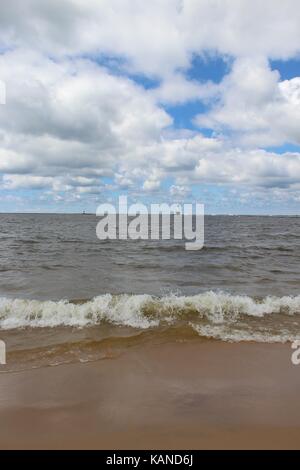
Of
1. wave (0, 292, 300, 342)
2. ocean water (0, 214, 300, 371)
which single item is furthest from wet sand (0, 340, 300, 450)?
wave (0, 292, 300, 342)

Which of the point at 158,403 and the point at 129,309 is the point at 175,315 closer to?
the point at 129,309

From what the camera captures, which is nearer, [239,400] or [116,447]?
[116,447]

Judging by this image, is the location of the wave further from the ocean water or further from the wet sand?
the wet sand

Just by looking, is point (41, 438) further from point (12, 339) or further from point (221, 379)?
point (12, 339)

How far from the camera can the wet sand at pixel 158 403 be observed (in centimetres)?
347

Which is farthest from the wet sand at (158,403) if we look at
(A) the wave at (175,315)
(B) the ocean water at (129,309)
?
(A) the wave at (175,315)

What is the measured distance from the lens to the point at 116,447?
11.1ft

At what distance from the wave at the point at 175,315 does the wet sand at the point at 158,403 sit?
1.32 meters

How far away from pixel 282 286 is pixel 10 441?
35.4ft

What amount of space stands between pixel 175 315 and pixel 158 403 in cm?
393

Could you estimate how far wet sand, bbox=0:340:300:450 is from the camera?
11.4 ft

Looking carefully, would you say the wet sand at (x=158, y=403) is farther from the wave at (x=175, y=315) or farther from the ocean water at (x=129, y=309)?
the wave at (x=175, y=315)

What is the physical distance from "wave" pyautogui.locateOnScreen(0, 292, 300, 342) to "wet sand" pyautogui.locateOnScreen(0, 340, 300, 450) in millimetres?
1318

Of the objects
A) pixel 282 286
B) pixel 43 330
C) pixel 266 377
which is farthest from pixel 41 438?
pixel 282 286
